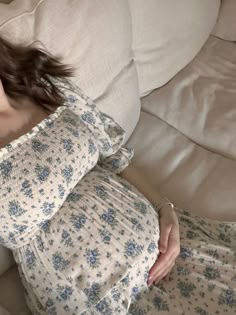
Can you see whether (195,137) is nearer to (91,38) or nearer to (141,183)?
(141,183)

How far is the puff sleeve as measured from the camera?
45.1 inches

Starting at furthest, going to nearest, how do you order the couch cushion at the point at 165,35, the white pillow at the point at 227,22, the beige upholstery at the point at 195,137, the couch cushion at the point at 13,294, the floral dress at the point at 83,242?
the white pillow at the point at 227,22 → the couch cushion at the point at 165,35 → the beige upholstery at the point at 195,137 → the couch cushion at the point at 13,294 → the floral dress at the point at 83,242

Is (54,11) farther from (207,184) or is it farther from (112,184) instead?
(207,184)

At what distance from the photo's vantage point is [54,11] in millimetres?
1109

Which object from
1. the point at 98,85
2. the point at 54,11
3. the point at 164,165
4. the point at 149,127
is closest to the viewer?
the point at 54,11

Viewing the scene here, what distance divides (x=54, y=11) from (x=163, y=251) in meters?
0.58

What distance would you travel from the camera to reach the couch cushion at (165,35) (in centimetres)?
144

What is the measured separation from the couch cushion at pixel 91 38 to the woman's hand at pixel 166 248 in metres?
0.34

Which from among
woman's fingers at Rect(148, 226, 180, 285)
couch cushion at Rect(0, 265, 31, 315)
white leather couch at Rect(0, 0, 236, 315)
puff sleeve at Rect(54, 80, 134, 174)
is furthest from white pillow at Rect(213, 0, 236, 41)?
couch cushion at Rect(0, 265, 31, 315)

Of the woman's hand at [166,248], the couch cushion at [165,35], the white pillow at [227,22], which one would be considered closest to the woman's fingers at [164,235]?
the woman's hand at [166,248]

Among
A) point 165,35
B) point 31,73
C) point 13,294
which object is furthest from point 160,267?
point 165,35

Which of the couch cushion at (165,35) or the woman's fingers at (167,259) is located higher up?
the couch cushion at (165,35)

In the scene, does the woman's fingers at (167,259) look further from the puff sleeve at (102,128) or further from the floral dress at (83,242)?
the puff sleeve at (102,128)

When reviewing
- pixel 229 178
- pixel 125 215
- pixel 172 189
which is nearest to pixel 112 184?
pixel 125 215
